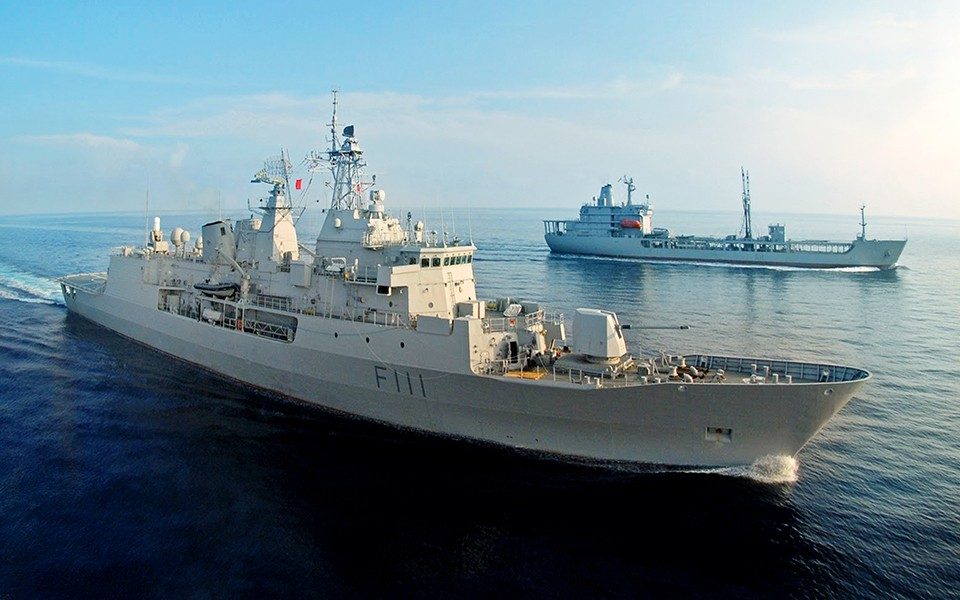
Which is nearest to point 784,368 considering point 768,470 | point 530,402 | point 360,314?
point 768,470

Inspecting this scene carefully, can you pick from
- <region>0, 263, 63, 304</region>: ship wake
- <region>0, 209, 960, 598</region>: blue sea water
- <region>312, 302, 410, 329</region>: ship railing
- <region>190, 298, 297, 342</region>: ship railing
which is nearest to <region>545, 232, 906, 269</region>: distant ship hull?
<region>0, 209, 960, 598</region>: blue sea water

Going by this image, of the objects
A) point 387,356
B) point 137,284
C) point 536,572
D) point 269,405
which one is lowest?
point 536,572

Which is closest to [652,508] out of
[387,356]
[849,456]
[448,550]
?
[448,550]

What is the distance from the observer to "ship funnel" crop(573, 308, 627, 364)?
571 inches

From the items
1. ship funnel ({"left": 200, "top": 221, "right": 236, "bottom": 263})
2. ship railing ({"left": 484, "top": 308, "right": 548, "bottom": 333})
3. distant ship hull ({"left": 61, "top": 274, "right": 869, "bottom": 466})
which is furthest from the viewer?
ship funnel ({"left": 200, "top": 221, "right": 236, "bottom": 263})

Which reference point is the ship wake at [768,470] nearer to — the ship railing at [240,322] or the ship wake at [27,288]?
the ship railing at [240,322]

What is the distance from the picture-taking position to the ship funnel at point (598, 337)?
14500 mm

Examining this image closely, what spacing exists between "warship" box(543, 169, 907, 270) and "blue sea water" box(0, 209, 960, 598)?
118 feet

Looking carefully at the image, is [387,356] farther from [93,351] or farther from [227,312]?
[93,351]

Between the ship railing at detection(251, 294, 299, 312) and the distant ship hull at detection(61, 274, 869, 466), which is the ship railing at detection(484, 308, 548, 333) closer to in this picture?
the distant ship hull at detection(61, 274, 869, 466)

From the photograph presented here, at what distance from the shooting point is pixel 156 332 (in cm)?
2300

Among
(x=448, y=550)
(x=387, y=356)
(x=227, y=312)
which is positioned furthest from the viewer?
(x=227, y=312)

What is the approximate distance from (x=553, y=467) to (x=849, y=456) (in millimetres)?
7234

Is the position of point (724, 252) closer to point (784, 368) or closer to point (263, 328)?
point (784, 368)
